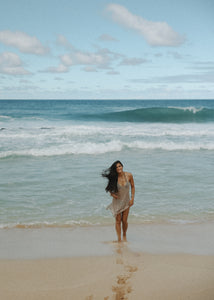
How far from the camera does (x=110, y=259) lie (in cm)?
475

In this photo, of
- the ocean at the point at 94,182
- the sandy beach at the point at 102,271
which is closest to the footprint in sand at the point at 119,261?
the sandy beach at the point at 102,271

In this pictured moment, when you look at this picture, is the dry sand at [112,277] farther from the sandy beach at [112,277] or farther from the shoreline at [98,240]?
the shoreline at [98,240]

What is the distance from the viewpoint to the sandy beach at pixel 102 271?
384 centimetres

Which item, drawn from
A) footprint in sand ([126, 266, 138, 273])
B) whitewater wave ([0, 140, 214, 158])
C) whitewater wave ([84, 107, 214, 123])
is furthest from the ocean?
whitewater wave ([84, 107, 214, 123])

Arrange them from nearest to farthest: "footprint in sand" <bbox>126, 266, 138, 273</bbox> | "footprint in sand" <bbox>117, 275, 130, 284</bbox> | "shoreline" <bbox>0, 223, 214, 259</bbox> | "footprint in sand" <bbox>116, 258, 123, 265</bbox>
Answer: "footprint in sand" <bbox>117, 275, 130, 284</bbox> < "footprint in sand" <bbox>126, 266, 138, 273</bbox> < "footprint in sand" <bbox>116, 258, 123, 265</bbox> < "shoreline" <bbox>0, 223, 214, 259</bbox>

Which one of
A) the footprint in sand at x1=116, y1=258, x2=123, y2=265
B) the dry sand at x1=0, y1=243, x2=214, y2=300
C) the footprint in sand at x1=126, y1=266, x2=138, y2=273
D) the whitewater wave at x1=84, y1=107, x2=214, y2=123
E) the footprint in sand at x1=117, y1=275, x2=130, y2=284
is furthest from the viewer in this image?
the whitewater wave at x1=84, y1=107, x2=214, y2=123

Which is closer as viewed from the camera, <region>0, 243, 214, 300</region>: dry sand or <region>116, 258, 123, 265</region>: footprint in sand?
<region>0, 243, 214, 300</region>: dry sand

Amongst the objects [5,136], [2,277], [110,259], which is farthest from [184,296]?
[5,136]

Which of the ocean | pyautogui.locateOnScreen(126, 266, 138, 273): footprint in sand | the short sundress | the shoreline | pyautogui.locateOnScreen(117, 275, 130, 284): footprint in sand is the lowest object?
the shoreline

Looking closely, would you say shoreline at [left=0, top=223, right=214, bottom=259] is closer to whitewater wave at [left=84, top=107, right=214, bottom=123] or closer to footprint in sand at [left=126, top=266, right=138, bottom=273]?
footprint in sand at [left=126, top=266, right=138, bottom=273]

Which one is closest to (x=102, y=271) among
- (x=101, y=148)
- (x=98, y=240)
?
(x=98, y=240)

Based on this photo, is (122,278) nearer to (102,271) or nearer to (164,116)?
(102,271)

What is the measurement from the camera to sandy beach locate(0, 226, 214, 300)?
151 inches

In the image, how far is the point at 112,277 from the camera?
13.7ft
